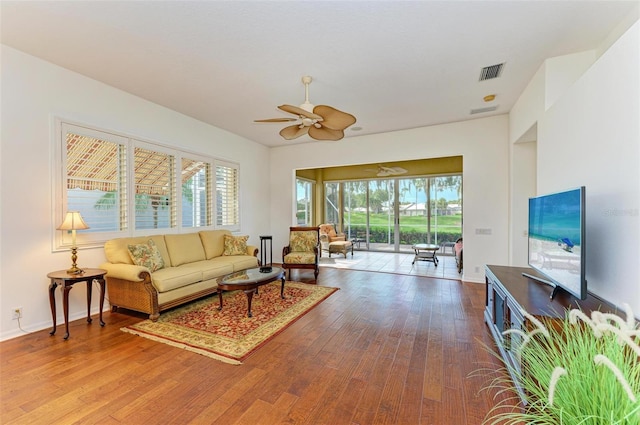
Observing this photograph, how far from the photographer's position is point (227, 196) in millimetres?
6008

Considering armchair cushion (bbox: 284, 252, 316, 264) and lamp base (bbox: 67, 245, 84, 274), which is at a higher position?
lamp base (bbox: 67, 245, 84, 274)

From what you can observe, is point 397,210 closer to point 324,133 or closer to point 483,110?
point 483,110

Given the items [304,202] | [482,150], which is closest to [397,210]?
[304,202]

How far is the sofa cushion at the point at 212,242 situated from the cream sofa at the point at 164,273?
0.09 meters

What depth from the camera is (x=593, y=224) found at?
2.29 m

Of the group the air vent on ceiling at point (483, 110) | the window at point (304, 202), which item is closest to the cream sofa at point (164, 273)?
the window at point (304, 202)

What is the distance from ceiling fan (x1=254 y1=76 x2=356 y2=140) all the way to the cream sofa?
236 cm

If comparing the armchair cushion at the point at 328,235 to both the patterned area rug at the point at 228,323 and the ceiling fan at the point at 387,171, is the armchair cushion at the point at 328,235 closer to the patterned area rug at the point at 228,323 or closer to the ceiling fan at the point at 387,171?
the ceiling fan at the point at 387,171

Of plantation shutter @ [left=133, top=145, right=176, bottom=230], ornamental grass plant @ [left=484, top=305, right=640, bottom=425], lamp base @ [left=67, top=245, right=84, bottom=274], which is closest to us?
ornamental grass plant @ [left=484, top=305, right=640, bottom=425]

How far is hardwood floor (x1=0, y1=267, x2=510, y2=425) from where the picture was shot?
1819 mm

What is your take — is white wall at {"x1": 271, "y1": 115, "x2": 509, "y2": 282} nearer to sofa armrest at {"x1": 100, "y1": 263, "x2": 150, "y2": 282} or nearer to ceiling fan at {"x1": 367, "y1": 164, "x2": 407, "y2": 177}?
ceiling fan at {"x1": 367, "y1": 164, "x2": 407, "y2": 177}

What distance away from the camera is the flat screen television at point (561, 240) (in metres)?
1.93

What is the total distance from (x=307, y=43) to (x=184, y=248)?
11.8 feet

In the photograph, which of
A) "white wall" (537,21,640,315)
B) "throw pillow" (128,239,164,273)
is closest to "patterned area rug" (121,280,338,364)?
"throw pillow" (128,239,164,273)
